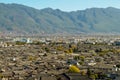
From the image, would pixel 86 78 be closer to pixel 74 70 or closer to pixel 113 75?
pixel 113 75

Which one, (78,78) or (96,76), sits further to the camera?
(96,76)

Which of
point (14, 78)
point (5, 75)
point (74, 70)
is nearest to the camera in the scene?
point (14, 78)

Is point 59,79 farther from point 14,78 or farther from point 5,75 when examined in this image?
point 5,75

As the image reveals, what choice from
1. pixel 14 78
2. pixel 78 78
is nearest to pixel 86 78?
pixel 78 78

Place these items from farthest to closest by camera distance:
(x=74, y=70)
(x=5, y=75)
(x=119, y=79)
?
1. (x=74, y=70)
2. (x=5, y=75)
3. (x=119, y=79)

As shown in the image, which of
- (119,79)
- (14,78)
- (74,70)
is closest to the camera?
(119,79)

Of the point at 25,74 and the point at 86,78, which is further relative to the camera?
the point at 25,74

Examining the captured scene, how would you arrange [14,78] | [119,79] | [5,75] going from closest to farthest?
1. [119,79]
2. [14,78]
3. [5,75]

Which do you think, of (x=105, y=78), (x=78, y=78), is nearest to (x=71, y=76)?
(x=78, y=78)

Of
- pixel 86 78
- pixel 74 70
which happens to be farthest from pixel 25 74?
pixel 86 78
